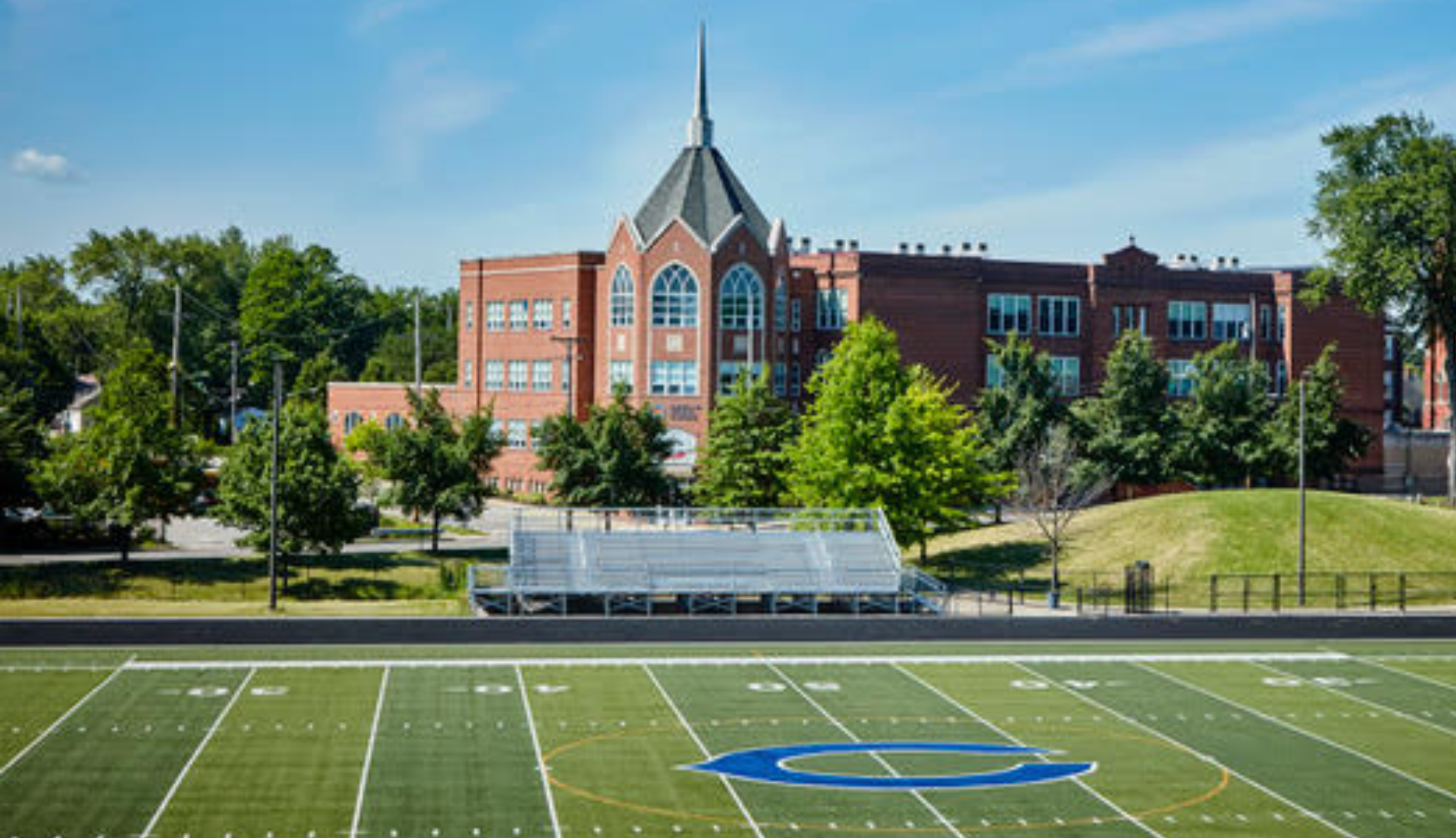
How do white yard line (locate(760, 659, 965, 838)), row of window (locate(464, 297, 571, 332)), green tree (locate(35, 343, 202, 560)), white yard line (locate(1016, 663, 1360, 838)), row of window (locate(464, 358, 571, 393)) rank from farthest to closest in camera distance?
1. row of window (locate(464, 297, 571, 332))
2. row of window (locate(464, 358, 571, 393))
3. green tree (locate(35, 343, 202, 560))
4. white yard line (locate(1016, 663, 1360, 838))
5. white yard line (locate(760, 659, 965, 838))

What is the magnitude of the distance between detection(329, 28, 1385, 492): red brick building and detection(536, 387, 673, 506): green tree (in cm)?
1224

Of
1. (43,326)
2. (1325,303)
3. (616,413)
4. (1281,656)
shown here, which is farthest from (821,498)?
(43,326)

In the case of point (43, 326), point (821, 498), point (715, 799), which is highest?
point (43, 326)

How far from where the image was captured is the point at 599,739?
2764 cm

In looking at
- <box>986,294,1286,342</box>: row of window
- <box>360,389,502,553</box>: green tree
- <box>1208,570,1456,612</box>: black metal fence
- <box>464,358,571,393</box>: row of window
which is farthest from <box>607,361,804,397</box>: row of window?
<box>1208,570,1456,612</box>: black metal fence

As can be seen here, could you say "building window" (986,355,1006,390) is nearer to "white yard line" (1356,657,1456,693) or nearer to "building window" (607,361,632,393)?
"building window" (607,361,632,393)

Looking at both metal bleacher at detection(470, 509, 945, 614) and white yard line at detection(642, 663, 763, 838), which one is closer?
white yard line at detection(642, 663, 763, 838)

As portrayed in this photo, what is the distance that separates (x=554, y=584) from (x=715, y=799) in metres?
22.4

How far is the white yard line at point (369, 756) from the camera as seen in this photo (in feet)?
72.6

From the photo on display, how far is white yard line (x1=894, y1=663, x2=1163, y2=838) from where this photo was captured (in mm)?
23250

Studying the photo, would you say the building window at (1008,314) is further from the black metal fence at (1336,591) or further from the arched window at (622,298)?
the black metal fence at (1336,591)

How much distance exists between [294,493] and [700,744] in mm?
28758

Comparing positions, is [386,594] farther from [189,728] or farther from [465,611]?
[189,728]

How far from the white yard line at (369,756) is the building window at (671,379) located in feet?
140
